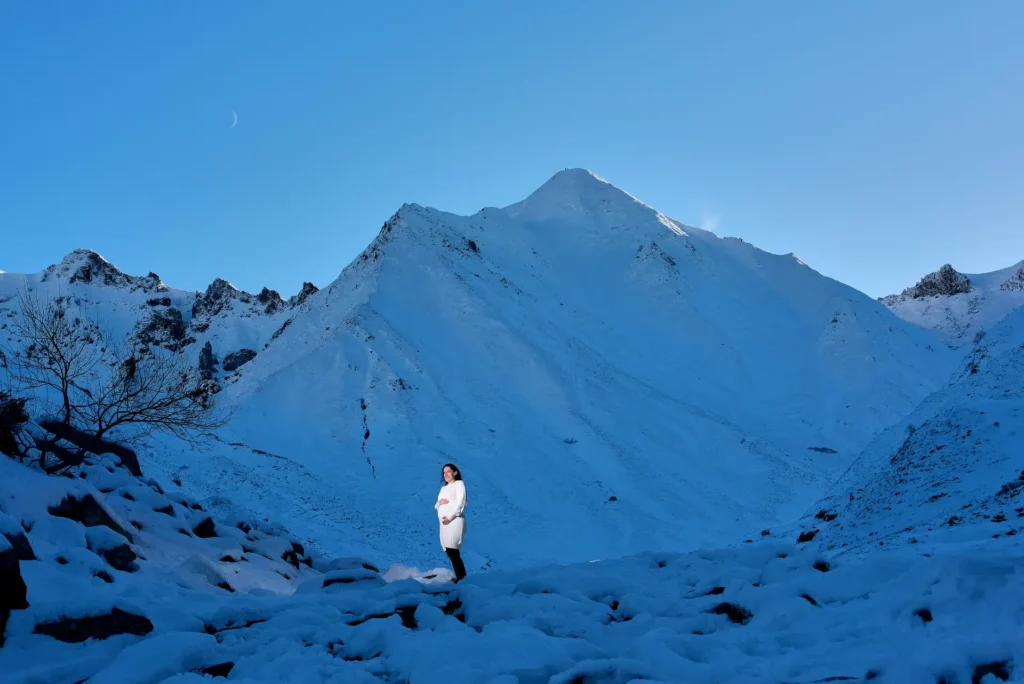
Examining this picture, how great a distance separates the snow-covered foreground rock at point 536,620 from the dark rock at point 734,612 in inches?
0.5

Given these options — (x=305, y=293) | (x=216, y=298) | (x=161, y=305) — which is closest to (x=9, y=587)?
(x=305, y=293)

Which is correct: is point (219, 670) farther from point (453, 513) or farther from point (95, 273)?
point (95, 273)

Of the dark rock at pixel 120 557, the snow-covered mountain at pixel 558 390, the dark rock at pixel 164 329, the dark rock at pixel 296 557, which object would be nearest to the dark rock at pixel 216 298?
the dark rock at pixel 164 329

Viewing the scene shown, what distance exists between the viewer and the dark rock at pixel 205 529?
11.7 meters

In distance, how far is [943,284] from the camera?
9756 centimetres

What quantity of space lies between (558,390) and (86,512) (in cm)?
2653

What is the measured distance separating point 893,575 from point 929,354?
58097 mm

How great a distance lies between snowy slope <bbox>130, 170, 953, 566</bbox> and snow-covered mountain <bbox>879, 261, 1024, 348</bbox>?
1071 inches

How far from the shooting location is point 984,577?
5.03 m

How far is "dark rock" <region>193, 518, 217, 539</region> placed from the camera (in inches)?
460

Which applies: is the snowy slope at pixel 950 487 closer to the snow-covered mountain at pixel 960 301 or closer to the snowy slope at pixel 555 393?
the snowy slope at pixel 555 393

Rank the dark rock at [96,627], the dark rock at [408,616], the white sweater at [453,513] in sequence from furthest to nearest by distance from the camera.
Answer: the white sweater at [453,513] < the dark rock at [408,616] < the dark rock at [96,627]

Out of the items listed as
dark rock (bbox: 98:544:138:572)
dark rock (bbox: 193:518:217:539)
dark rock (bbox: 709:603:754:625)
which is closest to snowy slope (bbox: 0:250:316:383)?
dark rock (bbox: 193:518:217:539)

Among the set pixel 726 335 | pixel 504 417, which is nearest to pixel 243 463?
pixel 504 417
